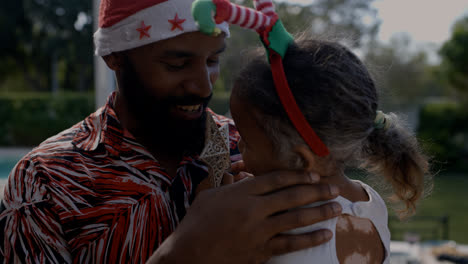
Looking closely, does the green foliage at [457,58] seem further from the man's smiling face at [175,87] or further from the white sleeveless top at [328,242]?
the white sleeveless top at [328,242]

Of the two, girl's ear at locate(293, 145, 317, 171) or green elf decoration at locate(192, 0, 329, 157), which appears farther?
girl's ear at locate(293, 145, 317, 171)

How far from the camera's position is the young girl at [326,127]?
131 centimetres

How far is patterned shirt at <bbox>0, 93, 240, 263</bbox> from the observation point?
58.6 inches

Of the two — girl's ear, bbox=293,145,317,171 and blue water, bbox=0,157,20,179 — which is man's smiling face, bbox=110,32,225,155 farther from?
blue water, bbox=0,157,20,179

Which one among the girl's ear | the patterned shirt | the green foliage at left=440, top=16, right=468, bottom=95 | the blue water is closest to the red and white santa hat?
the patterned shirt

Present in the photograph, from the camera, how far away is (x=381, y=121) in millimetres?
1473

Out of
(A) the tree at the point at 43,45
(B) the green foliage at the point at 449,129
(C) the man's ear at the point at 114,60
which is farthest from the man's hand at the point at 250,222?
(A) the tree at the point at 43,45

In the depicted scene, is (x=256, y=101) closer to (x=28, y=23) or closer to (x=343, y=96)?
(x=343, y=96)

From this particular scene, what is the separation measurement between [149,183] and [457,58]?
61.8ft

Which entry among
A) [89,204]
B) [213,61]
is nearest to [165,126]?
[213,61]

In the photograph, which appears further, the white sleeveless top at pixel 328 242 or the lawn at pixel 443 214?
the lawn at pixel 443 214

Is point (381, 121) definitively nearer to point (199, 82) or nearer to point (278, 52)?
point (278, 52)

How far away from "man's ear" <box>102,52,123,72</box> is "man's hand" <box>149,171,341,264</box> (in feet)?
3.08

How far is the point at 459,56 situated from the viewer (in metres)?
17.8
